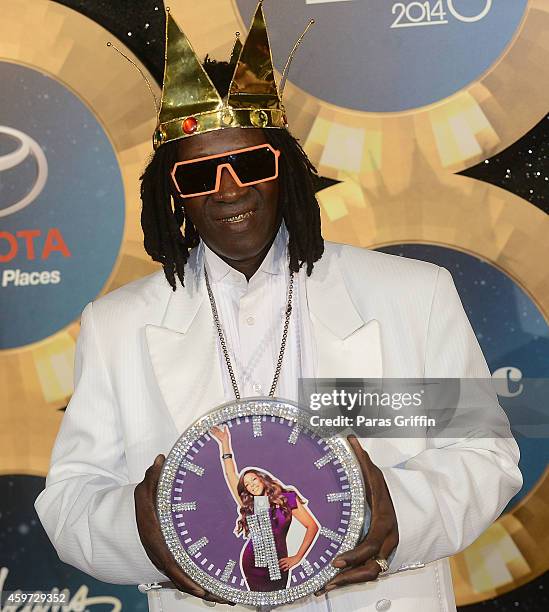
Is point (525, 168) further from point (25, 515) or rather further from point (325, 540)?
point (25, 515)

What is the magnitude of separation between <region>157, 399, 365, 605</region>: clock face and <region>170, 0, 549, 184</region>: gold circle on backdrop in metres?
0.91

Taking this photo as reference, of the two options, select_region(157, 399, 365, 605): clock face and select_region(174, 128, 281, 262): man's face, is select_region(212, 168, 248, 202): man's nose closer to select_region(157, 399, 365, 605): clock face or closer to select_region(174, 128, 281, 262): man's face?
select_region(174, 128, 281, 262): man's face

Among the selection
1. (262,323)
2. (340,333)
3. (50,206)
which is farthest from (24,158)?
(340,333)

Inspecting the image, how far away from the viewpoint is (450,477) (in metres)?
1.68

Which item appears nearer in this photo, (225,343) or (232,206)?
(232,206)

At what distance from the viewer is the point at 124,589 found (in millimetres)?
2561

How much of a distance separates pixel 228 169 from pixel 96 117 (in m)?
0.87

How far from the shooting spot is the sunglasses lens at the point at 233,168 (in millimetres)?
1756

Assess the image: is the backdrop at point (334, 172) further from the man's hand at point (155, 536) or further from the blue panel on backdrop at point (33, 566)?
the man's hand at point (155, 536)

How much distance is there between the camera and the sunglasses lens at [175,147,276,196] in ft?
5.76

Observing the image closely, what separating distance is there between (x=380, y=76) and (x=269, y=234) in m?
0.71

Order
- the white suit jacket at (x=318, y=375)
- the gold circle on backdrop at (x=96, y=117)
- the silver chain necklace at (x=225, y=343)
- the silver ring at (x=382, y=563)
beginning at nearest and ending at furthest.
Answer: the silver ring at (x=382, y=563) → the white suit jacket at (x=318, y=375) → the silver chain necklace at (x=225, y=343) → the gold circle on backdrop at (x=96, y=117)

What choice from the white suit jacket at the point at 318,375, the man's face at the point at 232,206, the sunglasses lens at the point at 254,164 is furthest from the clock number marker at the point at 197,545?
the sunglasses lens at the point at 254,164

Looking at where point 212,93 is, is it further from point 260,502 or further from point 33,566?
point 33,566
